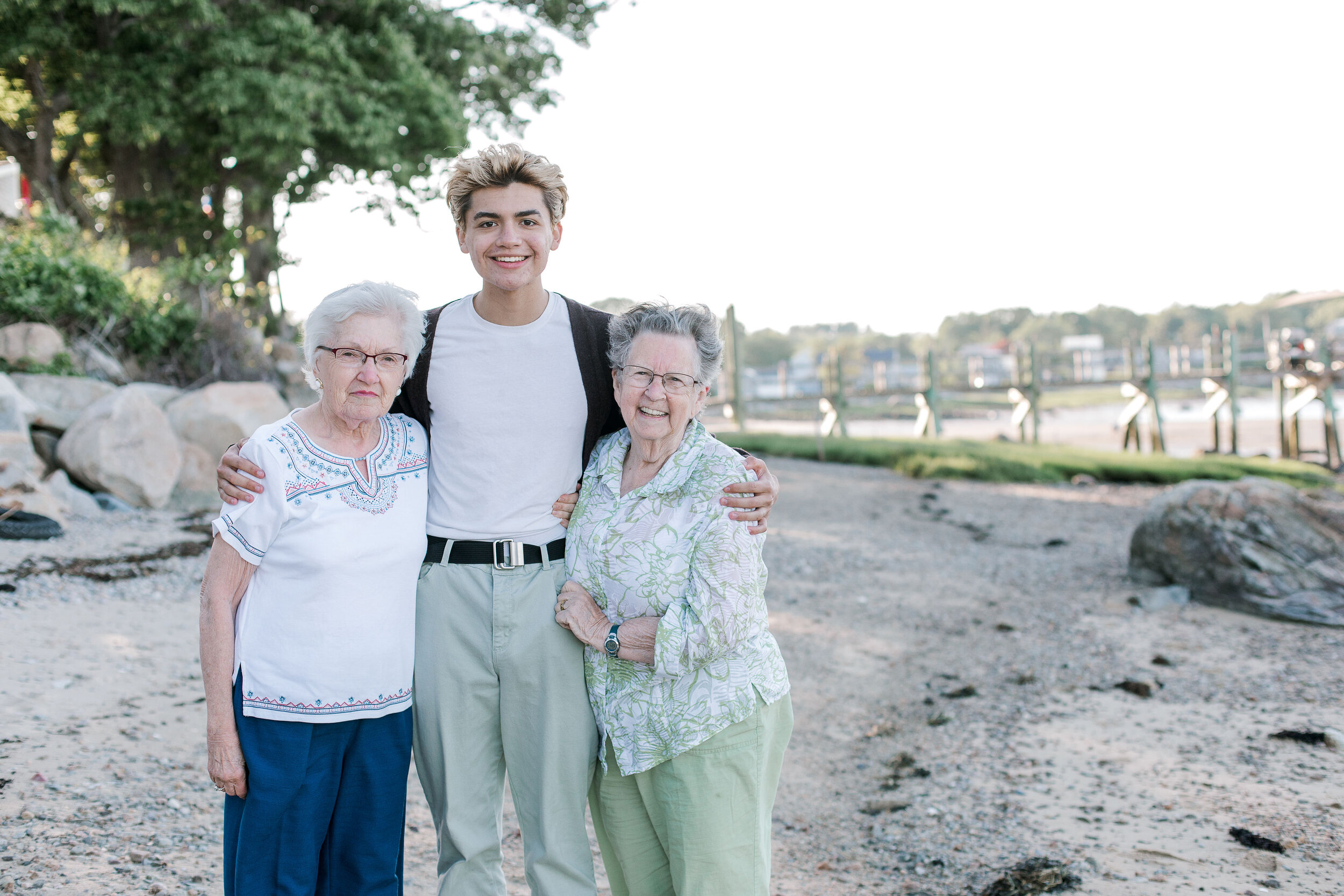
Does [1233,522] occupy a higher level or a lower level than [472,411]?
lower

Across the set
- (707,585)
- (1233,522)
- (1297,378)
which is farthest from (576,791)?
(1297,378)

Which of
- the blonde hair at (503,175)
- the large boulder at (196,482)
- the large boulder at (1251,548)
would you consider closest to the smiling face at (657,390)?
the blonde hair at (503,175)

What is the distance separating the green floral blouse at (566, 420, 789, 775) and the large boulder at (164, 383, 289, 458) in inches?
317

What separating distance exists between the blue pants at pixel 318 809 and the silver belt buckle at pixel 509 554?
47 cm

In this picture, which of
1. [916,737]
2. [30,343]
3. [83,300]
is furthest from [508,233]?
[83,300]

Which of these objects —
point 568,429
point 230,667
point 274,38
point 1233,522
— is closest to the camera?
point 230,667

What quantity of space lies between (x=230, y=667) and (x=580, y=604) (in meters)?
0.86

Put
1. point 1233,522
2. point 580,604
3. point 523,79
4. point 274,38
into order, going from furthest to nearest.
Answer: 1. point 523,79
2. point 274,38
3. point 1233,522
4. point 580,604

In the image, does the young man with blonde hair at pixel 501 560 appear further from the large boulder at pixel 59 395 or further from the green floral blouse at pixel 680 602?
the large boulder at pixel 59 395

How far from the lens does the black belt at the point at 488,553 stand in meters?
2.53

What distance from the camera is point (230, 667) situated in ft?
7.41

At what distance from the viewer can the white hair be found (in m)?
2.39

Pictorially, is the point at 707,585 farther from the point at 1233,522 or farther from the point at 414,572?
the point at 1233,522

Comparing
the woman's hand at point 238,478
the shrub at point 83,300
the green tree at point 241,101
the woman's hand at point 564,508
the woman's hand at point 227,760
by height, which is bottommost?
the woman's hand at point 227,760
